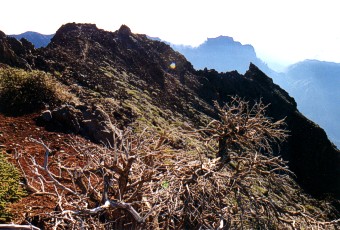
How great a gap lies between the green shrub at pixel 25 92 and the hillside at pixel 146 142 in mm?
64

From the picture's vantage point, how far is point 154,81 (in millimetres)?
26781

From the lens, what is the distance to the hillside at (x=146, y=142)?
4945 mm

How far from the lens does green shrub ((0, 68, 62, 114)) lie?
9336 millimetres

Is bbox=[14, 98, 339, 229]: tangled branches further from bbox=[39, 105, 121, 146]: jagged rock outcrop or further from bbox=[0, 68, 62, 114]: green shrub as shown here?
bbox=[0, 68, 62, 114]: green shrub

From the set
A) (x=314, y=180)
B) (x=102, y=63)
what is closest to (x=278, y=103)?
(x=314, y=180)

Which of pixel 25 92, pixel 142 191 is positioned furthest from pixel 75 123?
pixel 142 191

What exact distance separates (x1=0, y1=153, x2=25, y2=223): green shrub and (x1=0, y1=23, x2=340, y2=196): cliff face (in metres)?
7.61

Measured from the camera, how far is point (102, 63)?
23250mm

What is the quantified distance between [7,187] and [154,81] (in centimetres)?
2210

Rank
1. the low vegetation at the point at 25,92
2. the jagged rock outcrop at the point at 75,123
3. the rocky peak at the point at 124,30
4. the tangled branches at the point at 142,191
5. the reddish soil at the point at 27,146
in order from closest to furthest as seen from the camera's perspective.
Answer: the tangled branches at the point at 142,191
the reddish soil at the point at 27,146
the jagged rock outcrop at the point at 75,123
the low vegetation at the point at 25,92
the rocky peak at the point at 124,30

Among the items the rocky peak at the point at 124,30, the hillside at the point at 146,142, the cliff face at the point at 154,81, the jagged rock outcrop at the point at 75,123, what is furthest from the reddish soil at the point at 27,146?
the rocky peak at the point at 124,30

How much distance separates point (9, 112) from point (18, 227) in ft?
20.8

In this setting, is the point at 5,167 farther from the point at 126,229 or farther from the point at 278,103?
the point at 278,103

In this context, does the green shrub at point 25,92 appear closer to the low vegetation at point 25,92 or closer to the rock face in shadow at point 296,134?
the low vegetation at point 25,92
